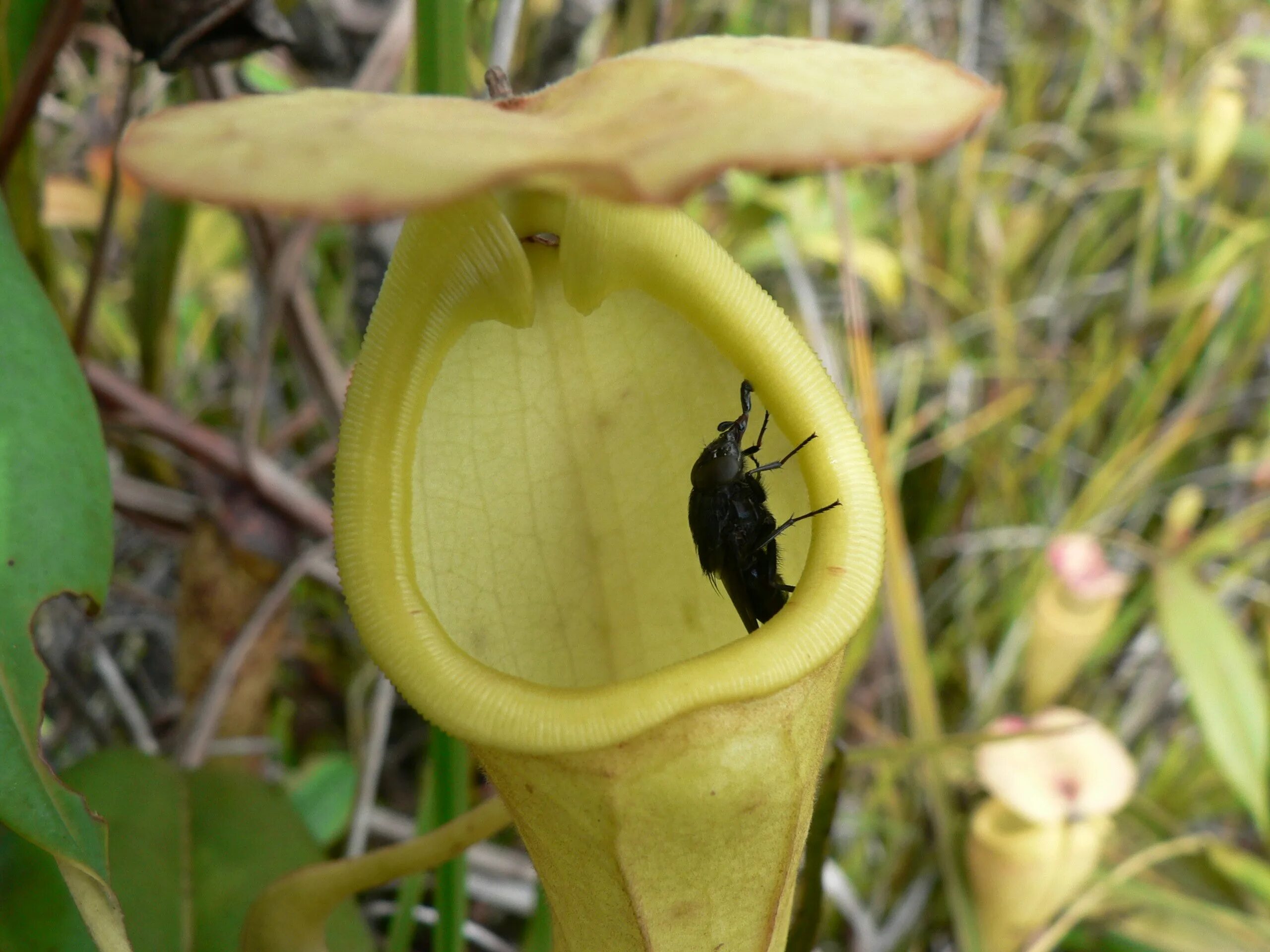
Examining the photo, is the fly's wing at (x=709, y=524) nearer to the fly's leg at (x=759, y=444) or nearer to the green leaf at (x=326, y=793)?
the fly's leg at (x=759, y=444)

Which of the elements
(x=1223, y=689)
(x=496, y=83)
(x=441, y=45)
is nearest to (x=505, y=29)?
(x=441, y=45)

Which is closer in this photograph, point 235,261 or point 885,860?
point 885,860

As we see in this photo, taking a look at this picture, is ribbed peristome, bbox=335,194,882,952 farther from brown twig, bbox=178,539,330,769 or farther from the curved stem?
brown twig, bbox=178,539,330,769

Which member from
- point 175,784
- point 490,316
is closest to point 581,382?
point 490,316

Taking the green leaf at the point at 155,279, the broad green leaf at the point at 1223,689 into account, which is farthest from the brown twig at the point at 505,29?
the broad green leaf at the point at 1223,689

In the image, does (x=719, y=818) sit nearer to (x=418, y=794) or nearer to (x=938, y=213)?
(x=418, y=794)

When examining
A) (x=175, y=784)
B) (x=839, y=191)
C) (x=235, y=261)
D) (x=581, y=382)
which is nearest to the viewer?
(x=581, y=382)

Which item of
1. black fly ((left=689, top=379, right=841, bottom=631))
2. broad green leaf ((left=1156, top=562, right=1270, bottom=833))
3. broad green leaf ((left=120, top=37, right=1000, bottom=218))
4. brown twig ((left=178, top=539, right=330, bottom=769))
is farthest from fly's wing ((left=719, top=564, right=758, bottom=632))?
broad green leaf ((left=1156, top=562, right=1270, bottom=833))
